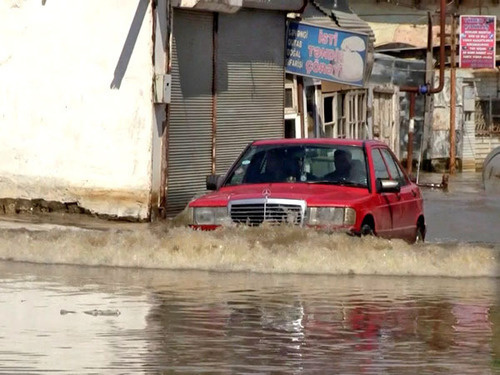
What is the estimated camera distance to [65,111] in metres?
20.1

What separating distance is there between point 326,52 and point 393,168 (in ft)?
28.4

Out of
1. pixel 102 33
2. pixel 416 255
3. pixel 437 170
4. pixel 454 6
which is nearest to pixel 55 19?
pixel 102 33

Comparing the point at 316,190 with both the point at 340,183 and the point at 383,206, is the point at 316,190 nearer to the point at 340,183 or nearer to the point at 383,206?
the point at 340,183

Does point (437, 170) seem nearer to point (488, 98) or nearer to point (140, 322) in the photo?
point (488, 98)

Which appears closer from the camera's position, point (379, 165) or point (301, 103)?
point (379, 165)

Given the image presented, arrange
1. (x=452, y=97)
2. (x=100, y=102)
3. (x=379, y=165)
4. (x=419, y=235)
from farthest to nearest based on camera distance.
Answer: (x=452, y=97), (x=100, y=102), (x=419, y=235), (x=379, y=165)

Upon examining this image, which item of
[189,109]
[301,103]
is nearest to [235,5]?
[189,109]

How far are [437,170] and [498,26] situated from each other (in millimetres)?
5297

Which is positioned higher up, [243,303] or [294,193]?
[294,193]

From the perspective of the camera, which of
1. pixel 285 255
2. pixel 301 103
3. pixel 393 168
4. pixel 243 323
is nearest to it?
pixel 243 323

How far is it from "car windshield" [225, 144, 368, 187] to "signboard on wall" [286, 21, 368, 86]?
9.26m

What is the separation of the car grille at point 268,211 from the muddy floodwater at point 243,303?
151 millimetres

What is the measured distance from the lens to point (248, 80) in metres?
23.3

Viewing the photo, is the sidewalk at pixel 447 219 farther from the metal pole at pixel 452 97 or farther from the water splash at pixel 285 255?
the metal pole at pixel 452 97
